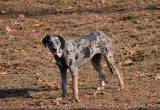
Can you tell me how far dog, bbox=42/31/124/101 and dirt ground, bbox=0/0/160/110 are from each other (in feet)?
1.05

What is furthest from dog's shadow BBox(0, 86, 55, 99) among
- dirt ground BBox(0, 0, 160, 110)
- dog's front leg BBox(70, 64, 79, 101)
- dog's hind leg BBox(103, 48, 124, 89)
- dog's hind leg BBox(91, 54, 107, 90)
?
dog's hind leg BBox(103, 48, 124, 89)

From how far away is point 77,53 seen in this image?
12641 mm

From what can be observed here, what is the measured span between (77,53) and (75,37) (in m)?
6.36

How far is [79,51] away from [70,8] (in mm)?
10740

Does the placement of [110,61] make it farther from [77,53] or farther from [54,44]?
[54,44]

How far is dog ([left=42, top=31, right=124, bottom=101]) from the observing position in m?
12.0

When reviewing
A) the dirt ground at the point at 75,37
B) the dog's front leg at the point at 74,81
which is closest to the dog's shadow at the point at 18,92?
the dirt ground at the point at 75,37

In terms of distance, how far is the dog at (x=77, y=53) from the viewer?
39.5 feet

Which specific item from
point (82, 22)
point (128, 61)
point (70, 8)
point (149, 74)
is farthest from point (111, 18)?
point (149, 74)

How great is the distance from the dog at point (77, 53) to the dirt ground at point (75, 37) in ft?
1.05

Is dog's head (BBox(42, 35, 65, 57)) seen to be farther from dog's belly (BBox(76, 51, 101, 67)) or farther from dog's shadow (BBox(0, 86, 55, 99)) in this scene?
dog's shadow (BBox(0, 86, 55, 99))

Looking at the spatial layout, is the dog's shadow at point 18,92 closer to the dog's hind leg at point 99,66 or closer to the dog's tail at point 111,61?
the dog's hind leg at point 99,66

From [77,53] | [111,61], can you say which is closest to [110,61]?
[111,61]

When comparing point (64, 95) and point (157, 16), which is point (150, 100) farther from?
point (157, 16)
